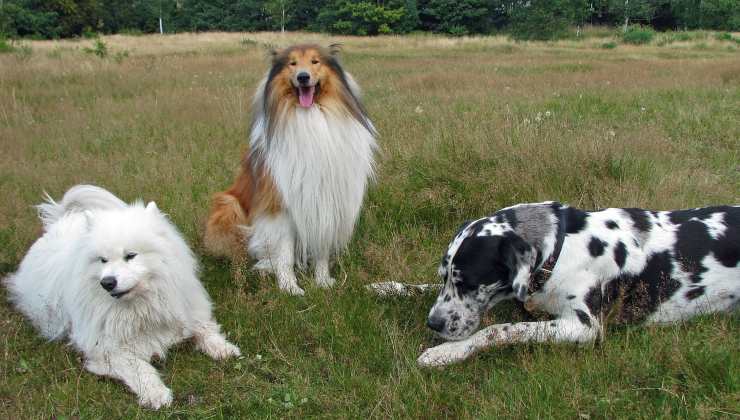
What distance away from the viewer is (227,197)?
444cm

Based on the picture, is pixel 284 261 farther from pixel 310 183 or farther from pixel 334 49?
pixel 334 49

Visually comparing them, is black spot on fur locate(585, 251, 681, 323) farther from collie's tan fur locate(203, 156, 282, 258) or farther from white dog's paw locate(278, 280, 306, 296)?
collie's tan fur locate(203, 156, 282, 258)

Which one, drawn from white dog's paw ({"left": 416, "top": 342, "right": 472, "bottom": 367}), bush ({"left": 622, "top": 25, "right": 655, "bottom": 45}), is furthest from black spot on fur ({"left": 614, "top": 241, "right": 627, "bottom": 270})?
bush ({"left": 622, "top": 25, "right": 655, "bottom": 45})

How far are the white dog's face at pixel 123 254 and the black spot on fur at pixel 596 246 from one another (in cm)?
236

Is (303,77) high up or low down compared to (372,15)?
down

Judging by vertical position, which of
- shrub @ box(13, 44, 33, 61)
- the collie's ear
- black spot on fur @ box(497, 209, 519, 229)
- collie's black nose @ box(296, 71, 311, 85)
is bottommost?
black spot on fur @ box(497, 209, 519, 229)

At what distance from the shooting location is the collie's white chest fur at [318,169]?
12.9 ft

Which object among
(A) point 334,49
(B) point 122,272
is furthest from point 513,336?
(A) point 334,49

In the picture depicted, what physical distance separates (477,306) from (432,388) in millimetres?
540

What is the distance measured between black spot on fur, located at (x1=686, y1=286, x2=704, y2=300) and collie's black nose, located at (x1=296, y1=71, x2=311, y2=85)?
270 centimetres

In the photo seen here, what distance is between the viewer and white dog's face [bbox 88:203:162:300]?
2.77 meters

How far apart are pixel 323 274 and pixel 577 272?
1.90 meters

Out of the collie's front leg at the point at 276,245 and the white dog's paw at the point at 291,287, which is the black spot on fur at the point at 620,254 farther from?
the collie's front leg at the point at 276,245

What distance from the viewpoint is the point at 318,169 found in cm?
397
